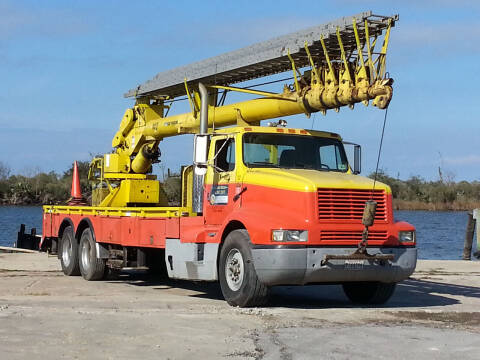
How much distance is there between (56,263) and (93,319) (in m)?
12.5

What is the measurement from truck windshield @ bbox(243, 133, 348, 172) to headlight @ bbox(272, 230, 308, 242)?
175 centimetres

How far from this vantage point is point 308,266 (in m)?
12.5

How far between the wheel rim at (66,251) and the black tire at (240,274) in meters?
6.82

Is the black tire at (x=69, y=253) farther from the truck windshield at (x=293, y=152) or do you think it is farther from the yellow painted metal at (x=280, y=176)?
the truck windshield at (x=293, y=152)

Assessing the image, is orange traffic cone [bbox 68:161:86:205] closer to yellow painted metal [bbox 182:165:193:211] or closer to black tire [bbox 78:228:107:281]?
black tire [bbox 78:228:107:281]

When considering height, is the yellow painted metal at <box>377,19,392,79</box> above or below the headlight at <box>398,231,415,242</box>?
above

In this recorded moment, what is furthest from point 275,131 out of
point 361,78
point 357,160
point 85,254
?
point 85,254

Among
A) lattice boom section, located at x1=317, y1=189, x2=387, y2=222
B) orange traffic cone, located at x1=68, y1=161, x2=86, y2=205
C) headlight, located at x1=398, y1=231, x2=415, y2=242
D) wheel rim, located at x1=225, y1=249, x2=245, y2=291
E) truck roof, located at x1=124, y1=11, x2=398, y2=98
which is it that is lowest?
wheel rim, located at x1=225, y1=249, x2=245, y2=291

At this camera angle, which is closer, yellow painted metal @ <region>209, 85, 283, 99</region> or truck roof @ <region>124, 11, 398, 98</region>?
truck roof @ <region>124, 11, 398, 98</region>

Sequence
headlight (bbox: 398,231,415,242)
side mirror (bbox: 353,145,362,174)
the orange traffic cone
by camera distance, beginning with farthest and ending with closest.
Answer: the orange traffic cone → side mirror (bbox: 353,145,362,174) → headlight (bbox: 398,231,415,242)

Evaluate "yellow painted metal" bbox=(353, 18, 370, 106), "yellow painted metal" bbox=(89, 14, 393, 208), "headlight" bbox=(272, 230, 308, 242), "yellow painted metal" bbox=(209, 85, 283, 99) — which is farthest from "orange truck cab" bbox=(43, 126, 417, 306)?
"yellow painted metal" bbox=(353, 18, 370, 106)

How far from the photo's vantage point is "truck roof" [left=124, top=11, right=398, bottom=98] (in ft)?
43.5

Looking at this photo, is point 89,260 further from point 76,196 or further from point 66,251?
point 76,196

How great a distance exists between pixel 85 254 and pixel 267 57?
21.1ft
